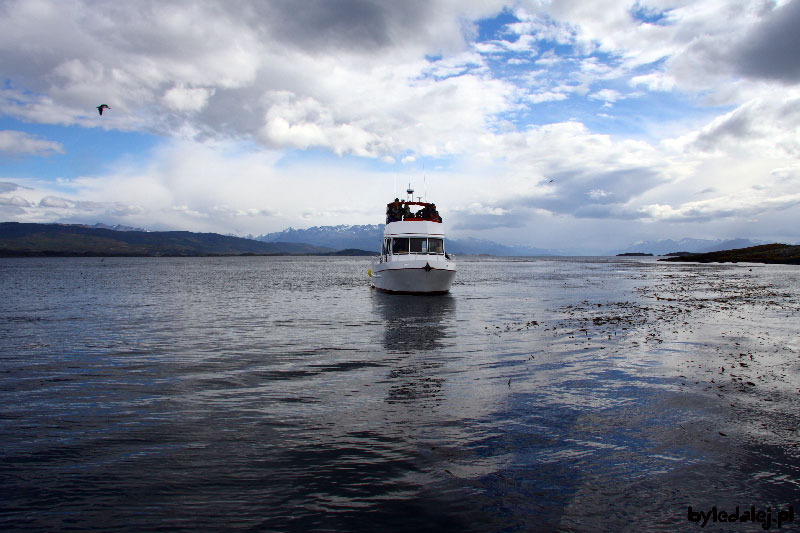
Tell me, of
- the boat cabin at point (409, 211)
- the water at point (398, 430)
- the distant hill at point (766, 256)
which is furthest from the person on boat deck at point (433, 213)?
the distant hill at point (766, 256)

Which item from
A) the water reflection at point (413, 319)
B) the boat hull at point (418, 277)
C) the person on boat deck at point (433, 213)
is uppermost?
the person on boat deck at point (433, 213)

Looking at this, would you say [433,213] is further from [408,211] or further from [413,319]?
[413,319]

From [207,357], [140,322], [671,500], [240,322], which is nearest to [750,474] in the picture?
[671,500]

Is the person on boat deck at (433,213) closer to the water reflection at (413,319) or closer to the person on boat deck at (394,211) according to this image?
the person on boat deck at (394,211)

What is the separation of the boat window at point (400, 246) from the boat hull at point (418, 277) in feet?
4.43

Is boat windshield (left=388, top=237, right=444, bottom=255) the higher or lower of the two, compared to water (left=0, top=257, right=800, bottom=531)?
higher

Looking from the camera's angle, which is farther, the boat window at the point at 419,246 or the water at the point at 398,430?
the boat window at the point at 419,246

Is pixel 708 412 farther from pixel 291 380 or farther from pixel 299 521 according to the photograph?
pixel 291 380

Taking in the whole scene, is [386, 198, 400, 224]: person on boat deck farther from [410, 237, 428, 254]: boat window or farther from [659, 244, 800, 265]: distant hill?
[659, 244, 800, 265]: distant hill

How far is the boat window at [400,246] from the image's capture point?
38812 mm

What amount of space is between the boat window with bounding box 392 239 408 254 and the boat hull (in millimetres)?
1351

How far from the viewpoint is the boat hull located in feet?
125

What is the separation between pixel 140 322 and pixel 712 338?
28114mm

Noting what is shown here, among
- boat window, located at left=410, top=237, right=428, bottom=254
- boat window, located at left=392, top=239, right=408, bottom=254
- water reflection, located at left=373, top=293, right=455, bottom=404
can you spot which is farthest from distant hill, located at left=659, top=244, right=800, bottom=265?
water reflection, located at left=373, top=293, right=455, bottom=404
